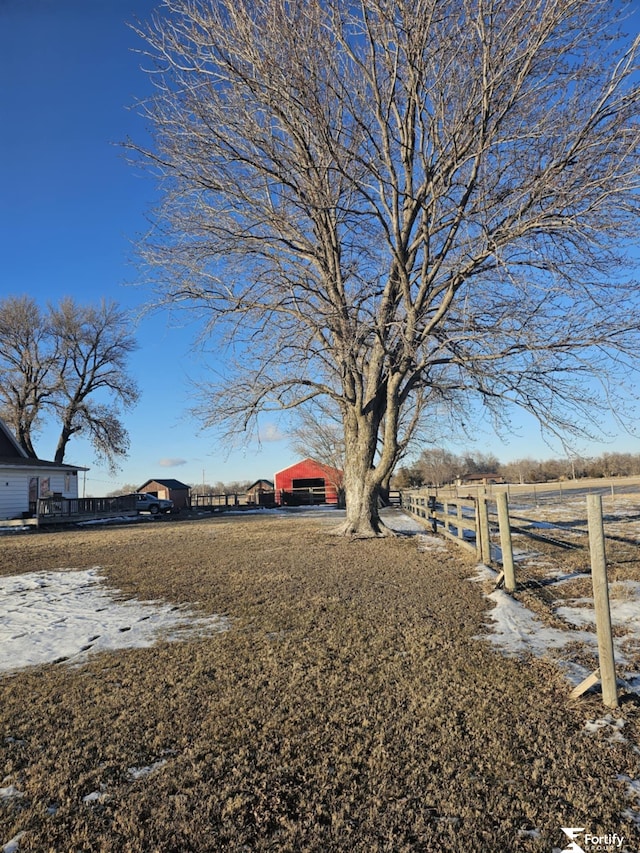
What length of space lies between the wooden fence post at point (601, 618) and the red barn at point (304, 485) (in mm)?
40241

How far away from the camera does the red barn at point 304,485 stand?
149 feet

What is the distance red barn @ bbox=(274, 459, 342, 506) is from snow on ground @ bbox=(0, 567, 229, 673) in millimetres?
36520

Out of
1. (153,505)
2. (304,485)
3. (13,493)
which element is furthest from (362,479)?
(304,485)

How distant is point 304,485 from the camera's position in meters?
47.1

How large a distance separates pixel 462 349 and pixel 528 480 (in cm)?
5637

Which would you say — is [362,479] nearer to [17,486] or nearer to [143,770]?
[143,770]

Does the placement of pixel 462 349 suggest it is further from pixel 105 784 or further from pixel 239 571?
pixel 105 784

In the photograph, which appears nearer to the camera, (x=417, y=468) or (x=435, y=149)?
(x=435, y=149)

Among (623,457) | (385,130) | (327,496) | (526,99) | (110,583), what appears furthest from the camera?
(623,457)

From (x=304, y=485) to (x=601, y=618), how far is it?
43843 millimetres

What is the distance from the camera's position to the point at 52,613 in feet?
21.5

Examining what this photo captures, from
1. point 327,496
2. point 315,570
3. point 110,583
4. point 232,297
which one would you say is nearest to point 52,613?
point 110,583

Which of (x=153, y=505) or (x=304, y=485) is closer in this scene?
(x=153, y=505)

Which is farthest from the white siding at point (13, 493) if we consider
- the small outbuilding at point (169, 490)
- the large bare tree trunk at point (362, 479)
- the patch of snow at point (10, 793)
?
the patch of snow at point (10, 793)
